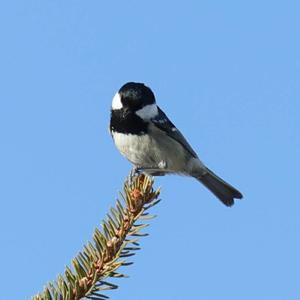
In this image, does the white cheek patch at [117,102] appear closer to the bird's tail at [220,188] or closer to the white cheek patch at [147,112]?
the white cheek patch at [147,112]

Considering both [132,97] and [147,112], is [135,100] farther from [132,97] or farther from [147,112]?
[147,112]

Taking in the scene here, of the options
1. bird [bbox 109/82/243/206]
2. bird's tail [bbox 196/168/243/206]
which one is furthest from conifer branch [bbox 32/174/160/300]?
bird's tail [bbox 196/168/243/206]

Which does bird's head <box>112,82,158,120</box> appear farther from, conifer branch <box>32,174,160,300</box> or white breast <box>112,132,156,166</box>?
conifer branch <box>32,174,160,300</box>

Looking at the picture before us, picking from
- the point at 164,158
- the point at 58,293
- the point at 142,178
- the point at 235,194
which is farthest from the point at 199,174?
the point at 58,293

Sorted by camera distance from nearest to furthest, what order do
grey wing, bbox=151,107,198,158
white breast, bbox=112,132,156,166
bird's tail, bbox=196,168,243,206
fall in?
white breast, bbox=112,132,156,166
grey wing, bbox=151,107,198,158
bird's tail, bbox=196,168,243,206

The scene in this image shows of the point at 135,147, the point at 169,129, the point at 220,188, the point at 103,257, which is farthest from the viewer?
the point at 220,188

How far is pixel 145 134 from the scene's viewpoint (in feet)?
15.3

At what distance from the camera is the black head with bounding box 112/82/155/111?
4.71 m

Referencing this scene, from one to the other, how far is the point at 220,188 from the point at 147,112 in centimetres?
120

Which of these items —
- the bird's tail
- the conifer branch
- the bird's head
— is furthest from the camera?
the bird's tail

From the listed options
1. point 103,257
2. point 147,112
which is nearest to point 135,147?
point 147,112

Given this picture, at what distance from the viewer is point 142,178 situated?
7.57 ft

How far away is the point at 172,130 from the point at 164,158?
1.02 feet

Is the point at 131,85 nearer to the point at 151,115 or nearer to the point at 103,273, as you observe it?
the point at 151,115
